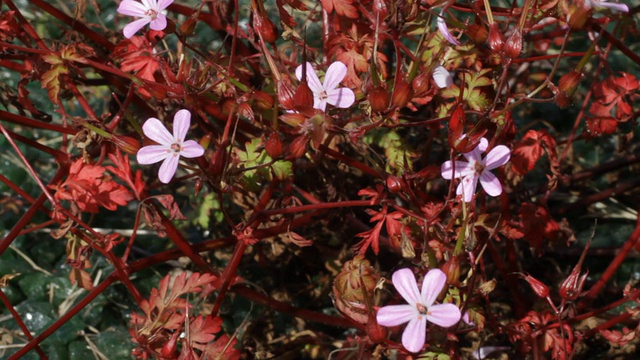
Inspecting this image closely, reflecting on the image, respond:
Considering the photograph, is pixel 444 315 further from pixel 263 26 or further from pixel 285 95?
pixel 263 26

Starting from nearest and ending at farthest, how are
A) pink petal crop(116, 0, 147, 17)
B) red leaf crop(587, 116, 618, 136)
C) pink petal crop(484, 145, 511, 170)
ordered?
pink petal crop(484, 145, 511, 170)
pink petal crop(116, 0, 147, 17)
red leaf crop(587, 116, 618, 136)

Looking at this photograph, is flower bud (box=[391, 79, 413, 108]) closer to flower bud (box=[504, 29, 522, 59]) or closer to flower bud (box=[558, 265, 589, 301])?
flower bud (box=[504, 29, 522, 59])

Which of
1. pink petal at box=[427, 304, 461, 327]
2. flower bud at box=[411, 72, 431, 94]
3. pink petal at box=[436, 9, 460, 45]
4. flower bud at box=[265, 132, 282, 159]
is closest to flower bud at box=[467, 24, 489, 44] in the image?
pink petal at box=[436, 9, 460, 45]

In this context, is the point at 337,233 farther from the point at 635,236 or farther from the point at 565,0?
the point at 565,0

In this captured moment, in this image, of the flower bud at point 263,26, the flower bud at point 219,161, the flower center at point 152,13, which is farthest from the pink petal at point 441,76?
the flower center at point 152,13

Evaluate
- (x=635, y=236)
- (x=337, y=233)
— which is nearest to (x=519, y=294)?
(x=635, y=236)

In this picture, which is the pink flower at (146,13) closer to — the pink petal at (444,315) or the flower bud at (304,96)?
the flower bud at (304,96)

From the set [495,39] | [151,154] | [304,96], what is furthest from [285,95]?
[495,39]
